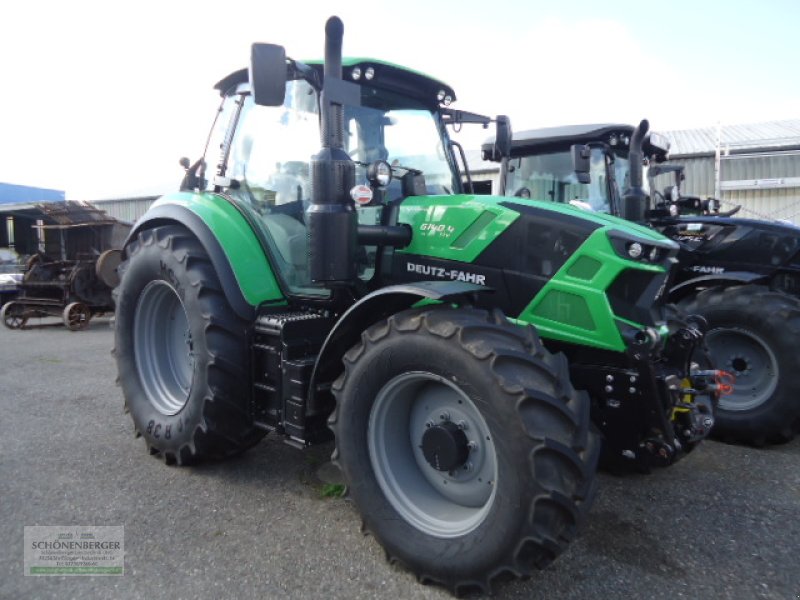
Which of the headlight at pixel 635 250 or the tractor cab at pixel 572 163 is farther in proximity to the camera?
the tractor cab at pixel 572 163

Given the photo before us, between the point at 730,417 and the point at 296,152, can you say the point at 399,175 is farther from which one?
the point at 730,417

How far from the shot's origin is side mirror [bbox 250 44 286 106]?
110 inches

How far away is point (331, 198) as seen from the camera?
304 cm

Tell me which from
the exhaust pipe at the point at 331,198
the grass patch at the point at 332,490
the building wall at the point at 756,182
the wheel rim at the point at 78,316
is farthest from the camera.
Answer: the building wall at the point at 756,182

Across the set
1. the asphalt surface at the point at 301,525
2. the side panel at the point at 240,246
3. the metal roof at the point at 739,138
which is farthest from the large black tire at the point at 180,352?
the metal roof at the point at 739,138

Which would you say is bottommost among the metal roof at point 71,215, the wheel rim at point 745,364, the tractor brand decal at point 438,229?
the wheel rim at point 745,364

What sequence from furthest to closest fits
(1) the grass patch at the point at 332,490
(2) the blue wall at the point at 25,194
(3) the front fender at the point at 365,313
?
(2) the blue wall at the point at 25,194 < (1) the grass patch at the point at 332,490 < (3) the front fender at the point at 365,313

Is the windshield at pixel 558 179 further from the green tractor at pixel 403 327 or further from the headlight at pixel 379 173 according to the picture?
the headlight at pixel 379 173

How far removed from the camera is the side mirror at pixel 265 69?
280cm

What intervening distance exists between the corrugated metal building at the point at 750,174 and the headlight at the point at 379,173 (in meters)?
14.4

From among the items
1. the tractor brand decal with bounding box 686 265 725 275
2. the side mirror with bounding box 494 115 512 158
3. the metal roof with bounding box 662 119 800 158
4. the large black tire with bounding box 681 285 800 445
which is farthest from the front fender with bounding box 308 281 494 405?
the metal roof with bounding box 662 119 800 158

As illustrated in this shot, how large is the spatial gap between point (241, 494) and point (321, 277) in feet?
4.62

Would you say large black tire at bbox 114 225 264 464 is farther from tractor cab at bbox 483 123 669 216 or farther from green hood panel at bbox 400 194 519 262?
tractor cab at bbox 483 123 669 216

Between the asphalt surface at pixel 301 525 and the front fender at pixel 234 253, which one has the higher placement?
the front fender at pixel 234 253
